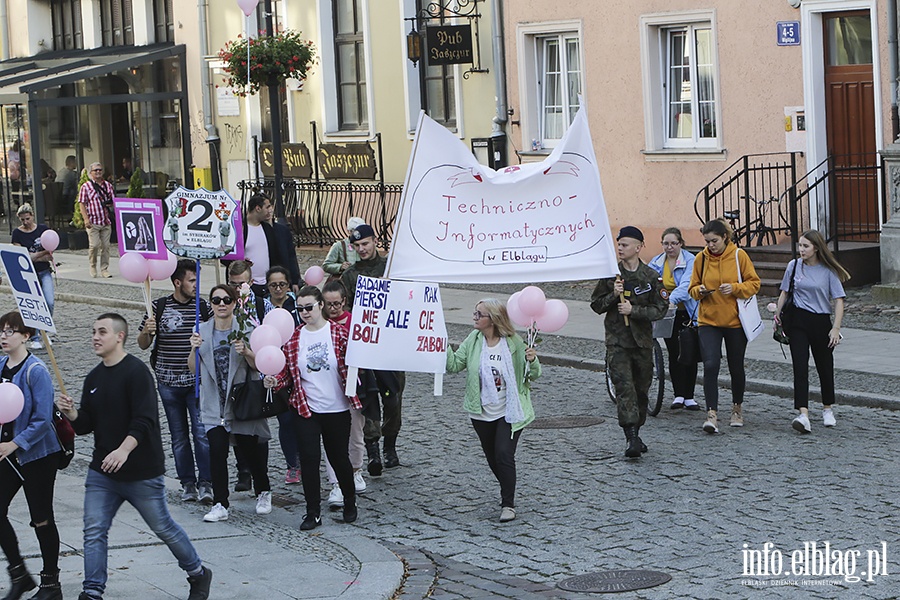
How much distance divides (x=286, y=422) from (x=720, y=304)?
3703 millimetres

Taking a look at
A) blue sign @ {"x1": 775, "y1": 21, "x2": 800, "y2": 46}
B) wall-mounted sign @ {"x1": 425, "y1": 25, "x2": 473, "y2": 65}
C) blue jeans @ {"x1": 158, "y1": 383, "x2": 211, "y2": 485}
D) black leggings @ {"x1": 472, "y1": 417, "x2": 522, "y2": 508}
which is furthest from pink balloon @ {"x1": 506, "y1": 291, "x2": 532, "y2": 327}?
wall-mounted sign @ {"x1": 425, "y1": 25, "x2": 473, "y2": 65}

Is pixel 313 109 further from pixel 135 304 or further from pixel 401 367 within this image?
pixel 401 367

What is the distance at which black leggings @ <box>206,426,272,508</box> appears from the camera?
974 centimetres

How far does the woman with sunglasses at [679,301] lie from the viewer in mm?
12531

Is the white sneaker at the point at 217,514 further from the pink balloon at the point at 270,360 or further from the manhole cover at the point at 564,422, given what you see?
the manhole cover at the point at 564,422

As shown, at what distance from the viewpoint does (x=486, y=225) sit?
9.71 metres

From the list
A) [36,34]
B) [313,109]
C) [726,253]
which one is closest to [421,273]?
[726,253]

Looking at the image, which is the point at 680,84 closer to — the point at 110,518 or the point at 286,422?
the point at 286,422

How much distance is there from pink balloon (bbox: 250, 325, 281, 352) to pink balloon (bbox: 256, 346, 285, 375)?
0.05 metres

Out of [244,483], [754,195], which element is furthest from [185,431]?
[754,195]

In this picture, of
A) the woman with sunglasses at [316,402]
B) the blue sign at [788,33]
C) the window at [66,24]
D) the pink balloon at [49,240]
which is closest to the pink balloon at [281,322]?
the woman with sunglasses at [316,402]

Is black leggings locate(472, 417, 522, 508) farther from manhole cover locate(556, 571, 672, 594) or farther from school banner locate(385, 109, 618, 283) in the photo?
manhole cover locate(556, 571, 672, 594)

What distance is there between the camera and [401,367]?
9.69 m

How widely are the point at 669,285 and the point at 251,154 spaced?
61.4 feet
